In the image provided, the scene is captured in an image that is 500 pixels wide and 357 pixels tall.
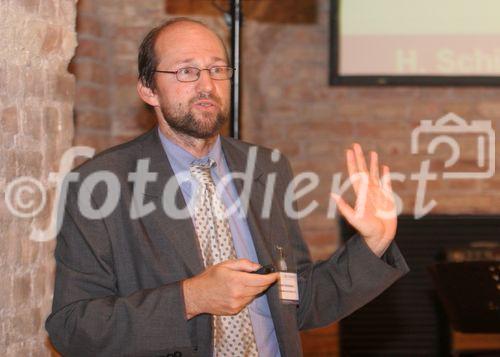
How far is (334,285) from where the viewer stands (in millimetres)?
2410

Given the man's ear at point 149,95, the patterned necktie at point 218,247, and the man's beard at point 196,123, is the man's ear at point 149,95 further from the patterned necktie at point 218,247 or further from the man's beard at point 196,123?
the patterned necktie at point 218,247

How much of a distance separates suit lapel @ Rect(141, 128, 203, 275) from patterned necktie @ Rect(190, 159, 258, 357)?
0.04 metres

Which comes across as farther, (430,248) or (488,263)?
(430,248)

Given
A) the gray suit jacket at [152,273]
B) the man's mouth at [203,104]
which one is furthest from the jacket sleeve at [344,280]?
the man's mouth at [203,104]

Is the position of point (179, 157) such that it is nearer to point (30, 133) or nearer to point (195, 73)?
point (195, 73)

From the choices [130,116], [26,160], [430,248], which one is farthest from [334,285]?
[430,248]

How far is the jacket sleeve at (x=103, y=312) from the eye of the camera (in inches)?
82.0

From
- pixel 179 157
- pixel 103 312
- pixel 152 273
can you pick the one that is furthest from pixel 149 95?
pixel 103 312

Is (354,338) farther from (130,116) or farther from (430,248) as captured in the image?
(130,116)

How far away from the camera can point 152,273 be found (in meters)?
2.20

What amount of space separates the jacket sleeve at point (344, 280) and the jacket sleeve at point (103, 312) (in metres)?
0.44

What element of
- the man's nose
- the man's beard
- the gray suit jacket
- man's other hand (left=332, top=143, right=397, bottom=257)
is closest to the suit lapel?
the gray suit jacket

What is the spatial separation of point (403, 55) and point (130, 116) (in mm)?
1529

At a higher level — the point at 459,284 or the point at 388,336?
the point at 459,284
